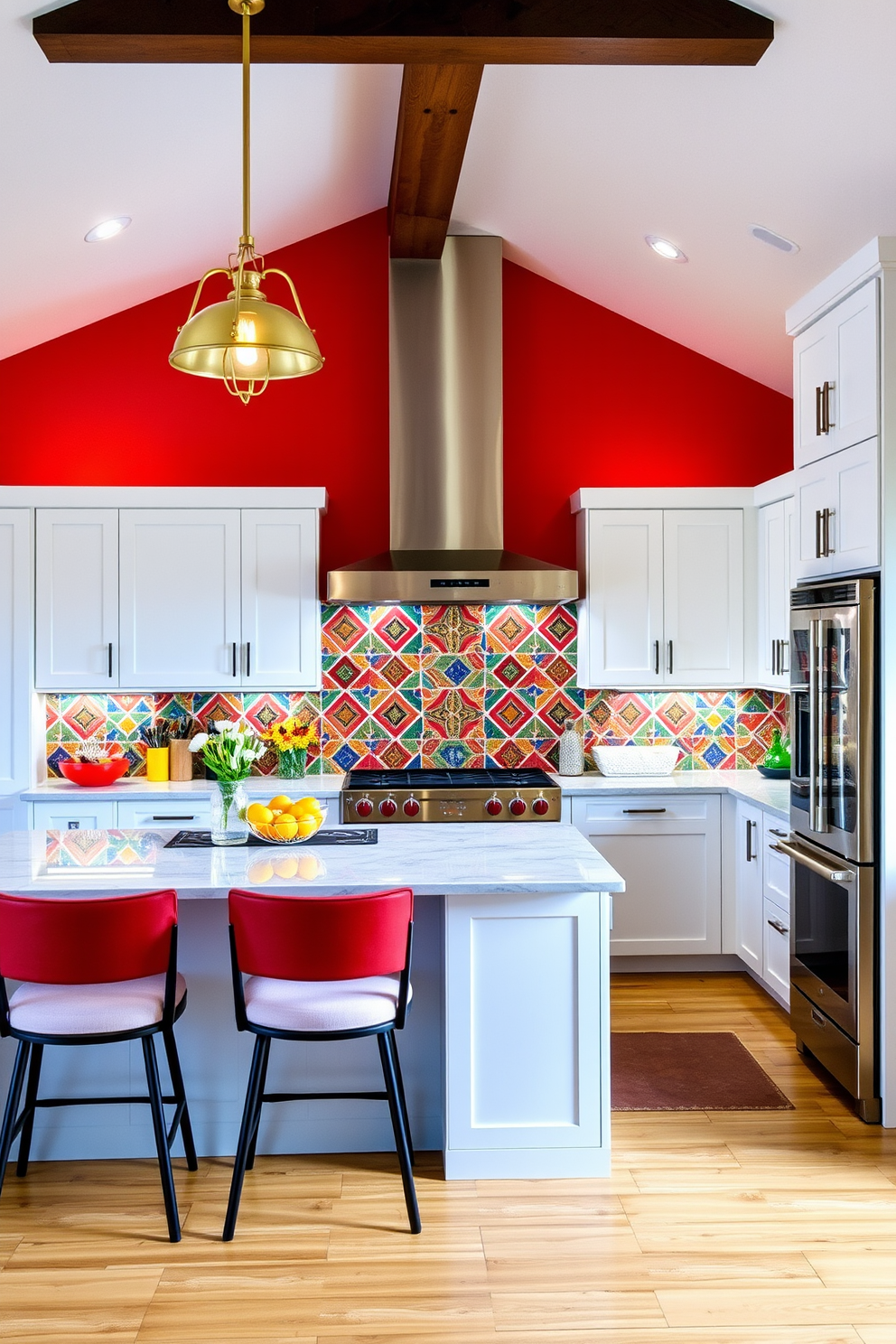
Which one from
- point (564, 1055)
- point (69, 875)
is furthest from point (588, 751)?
point (69, 875)

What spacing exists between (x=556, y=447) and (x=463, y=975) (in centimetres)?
317

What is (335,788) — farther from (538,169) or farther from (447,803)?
(538,169)

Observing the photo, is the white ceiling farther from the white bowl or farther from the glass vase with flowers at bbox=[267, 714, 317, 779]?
the glass vase with flowers at bbox=[267, 714, 317, 779]

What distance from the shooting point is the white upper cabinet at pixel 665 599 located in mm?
5133

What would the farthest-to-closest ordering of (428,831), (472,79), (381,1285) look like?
(428,831)
(472,79)
(381,1285)

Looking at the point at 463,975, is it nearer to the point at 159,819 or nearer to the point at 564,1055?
the point at 564,1055

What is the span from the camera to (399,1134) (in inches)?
106

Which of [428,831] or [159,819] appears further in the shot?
[159,819]

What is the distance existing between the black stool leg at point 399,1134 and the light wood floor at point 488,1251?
0.20 feet

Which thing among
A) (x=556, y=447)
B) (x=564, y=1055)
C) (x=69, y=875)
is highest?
(x=556, y=447)

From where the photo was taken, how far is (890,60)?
2.96 m

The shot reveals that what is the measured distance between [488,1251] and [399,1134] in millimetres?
344

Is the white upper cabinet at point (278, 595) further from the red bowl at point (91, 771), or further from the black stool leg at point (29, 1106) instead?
the black stool leg at point (29, 1106)

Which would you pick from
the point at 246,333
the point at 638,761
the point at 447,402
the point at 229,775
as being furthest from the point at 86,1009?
the point at 447,402
